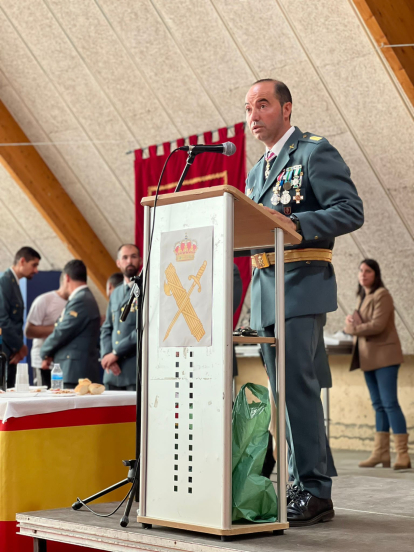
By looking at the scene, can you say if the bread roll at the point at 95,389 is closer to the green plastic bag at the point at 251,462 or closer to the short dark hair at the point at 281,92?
the green plastic bag at the point at 251,462

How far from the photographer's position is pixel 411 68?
15.2 ft

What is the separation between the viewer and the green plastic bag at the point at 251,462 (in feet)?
6.79

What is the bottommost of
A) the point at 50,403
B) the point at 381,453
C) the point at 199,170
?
the point at 381,453

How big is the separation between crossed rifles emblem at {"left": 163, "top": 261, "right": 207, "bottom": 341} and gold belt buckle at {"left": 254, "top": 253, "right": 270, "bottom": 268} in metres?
0.39

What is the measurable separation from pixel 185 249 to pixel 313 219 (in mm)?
414

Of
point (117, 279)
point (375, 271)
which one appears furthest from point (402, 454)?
point (117, 279)

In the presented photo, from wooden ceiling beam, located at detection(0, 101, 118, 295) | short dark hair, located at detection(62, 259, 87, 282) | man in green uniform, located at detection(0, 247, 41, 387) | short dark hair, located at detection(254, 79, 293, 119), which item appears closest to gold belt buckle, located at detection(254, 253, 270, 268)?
short dark hair, located at detection(254, 79, 293, 119)

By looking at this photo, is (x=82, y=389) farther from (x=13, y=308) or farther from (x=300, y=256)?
(x=13, y=308)

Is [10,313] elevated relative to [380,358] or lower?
elevated

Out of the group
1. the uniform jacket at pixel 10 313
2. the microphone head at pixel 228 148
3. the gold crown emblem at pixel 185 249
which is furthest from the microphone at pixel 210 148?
the uniform jacket at pixel 10 313

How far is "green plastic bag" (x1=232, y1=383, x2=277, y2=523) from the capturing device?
6.79 ft

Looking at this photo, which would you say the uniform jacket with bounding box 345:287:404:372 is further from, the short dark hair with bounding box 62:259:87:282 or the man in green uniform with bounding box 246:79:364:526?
the man in green uniform with bounding box 246:79:364:526

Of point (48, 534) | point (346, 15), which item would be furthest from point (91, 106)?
point (48, 534)

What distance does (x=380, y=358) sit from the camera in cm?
535
